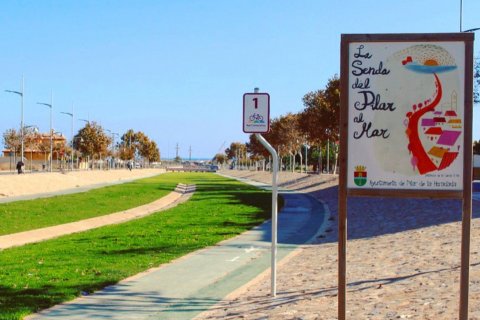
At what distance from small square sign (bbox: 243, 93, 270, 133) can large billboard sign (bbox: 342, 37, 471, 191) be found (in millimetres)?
1568

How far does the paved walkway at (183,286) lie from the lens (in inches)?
294

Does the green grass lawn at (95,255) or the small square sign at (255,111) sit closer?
the small square sign at (255,111)

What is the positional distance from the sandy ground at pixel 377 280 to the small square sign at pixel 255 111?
7.29 feet

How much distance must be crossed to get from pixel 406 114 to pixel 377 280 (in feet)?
11.4

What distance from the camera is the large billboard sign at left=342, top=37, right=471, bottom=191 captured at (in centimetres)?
620

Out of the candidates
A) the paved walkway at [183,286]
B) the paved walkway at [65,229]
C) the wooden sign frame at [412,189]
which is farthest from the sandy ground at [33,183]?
the wooden sign frame at [412,189]

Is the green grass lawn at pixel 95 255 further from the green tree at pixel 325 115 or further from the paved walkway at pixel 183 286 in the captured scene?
the green tree at pixel 325 115

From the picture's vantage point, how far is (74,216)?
24.6m

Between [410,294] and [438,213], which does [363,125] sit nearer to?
[410,294]

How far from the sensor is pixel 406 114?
630cm

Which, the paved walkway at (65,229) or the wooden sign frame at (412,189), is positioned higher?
the wooden sign frame at (412,189)

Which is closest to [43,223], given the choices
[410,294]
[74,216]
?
[74,216]

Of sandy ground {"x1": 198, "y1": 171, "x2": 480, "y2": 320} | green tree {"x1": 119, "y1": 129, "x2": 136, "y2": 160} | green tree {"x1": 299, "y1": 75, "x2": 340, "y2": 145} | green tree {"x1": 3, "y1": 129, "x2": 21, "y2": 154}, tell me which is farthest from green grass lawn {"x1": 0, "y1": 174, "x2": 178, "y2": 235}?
green tree {"x1": 119, "y1": 129, "x2": 136, "y2": 160}

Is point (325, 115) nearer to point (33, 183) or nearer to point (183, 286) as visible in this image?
point (33, 183)
